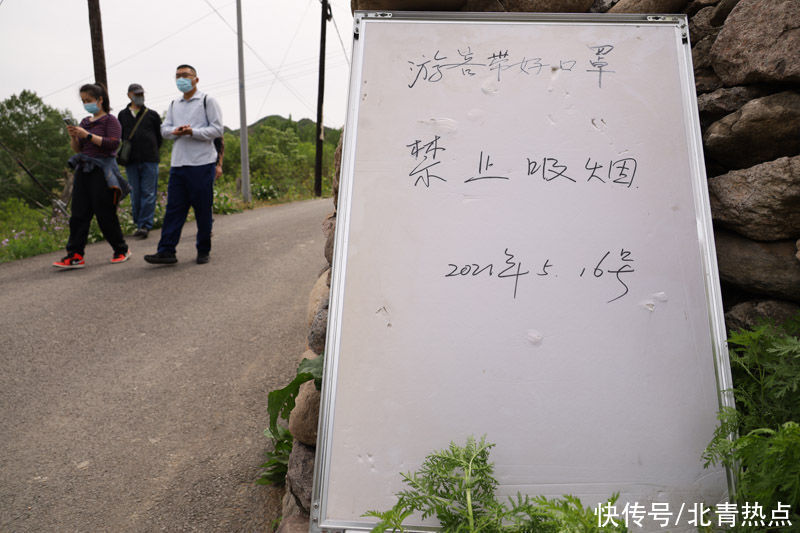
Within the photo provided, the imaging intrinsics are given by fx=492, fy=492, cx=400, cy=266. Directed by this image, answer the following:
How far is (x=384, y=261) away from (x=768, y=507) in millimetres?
1101

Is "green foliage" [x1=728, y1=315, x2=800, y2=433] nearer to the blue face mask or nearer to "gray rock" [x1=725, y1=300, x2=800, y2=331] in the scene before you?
"gray rock" [x1=725, y1=300, x2=800, y2=331]

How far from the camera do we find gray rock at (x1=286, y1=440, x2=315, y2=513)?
68.8 inches

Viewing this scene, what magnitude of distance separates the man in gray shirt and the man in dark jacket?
1.91m

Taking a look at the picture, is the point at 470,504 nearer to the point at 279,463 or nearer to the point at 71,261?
the point at 279,463

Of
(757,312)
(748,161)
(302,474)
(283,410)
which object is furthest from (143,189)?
(757,312)

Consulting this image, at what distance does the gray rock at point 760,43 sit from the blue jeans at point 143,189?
6.65 meters

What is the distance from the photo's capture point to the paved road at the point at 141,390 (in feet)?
6.80

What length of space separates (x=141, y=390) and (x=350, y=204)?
2161 millimetres

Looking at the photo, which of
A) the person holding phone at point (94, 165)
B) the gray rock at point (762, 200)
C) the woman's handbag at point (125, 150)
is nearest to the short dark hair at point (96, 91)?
the person holding phone at point (94, 165)

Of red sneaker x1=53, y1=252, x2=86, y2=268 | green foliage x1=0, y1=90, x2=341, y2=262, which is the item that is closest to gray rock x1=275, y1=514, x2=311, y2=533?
red sneaker x1=53, y1=252, x2=86, y2=268

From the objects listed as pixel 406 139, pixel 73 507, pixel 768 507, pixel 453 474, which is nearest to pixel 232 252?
pixel 73 507

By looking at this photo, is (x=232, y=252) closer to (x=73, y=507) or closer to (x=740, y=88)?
(x=73, y=507)

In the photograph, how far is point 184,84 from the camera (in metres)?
4.80

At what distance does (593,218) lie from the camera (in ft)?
4.91
